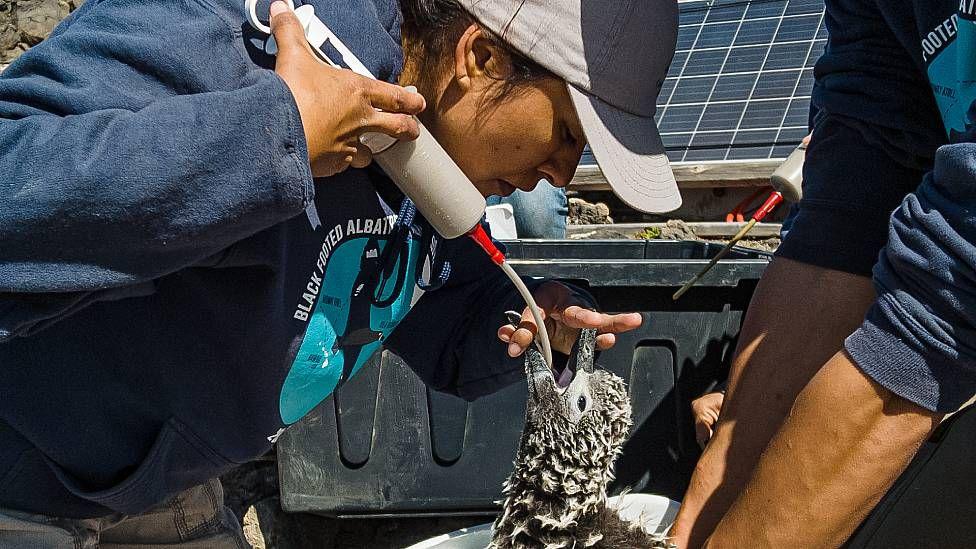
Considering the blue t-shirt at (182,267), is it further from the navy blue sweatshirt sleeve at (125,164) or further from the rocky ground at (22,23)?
the rocky ground at (22,23)

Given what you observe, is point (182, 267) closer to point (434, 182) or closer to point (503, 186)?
point (434, 182)

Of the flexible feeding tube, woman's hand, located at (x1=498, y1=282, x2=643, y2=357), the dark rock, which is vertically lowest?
the dark rock

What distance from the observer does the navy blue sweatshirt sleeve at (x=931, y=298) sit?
1408 millimetres

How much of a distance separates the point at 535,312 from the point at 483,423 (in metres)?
1.03

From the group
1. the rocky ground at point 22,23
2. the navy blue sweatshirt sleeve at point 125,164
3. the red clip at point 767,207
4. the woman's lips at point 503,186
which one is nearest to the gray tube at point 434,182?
the woman's lips at point 503,186

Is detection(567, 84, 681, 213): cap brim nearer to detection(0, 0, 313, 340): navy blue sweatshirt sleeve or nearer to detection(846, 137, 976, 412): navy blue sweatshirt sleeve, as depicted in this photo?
detection(846, 137, 976, 412): navy blue sweatshirt sleeve

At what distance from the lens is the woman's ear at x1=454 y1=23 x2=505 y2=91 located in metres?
1.74

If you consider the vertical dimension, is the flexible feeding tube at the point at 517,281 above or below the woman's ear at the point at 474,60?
below

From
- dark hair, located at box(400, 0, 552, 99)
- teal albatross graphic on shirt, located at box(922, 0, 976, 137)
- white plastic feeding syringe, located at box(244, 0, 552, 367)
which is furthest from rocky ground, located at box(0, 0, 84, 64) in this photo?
teal albatross graphic on shirt, located at box(922, 0, 976, 137)

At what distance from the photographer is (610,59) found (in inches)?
70.1

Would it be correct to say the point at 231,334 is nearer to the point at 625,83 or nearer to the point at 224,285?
the point at 224,285

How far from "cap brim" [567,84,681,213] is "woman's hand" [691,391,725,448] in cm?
79

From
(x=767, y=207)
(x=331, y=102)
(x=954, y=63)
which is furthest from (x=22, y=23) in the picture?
(x=954, y=63)

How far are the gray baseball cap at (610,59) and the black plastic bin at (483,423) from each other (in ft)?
2.72
